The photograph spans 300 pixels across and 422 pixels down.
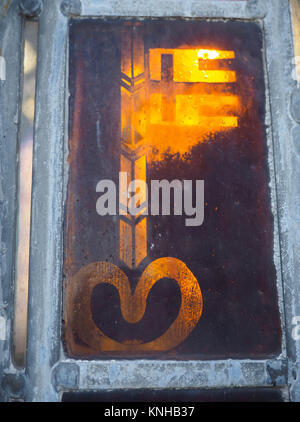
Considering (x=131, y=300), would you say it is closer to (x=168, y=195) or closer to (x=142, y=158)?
(x=168, y=195)

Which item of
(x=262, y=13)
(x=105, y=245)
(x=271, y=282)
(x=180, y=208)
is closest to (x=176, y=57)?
(x=262, y=13)

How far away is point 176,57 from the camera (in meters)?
1.40

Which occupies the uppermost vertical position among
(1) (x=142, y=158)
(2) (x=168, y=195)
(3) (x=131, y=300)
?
(1) (x=142, y=158)

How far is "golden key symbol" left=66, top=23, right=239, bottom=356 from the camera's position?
1.26 metres

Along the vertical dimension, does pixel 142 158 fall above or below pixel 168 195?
above

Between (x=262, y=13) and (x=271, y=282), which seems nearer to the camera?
(x=271, y=282)

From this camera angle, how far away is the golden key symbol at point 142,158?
1.26 m

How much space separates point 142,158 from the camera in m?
1.35

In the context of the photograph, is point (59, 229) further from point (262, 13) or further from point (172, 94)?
point (262, 13)

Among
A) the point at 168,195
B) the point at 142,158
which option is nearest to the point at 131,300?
the point at 168,195

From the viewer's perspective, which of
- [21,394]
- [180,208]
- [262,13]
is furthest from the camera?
[262,13]

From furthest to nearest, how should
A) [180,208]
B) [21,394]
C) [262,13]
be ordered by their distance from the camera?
[262,13], [180,208], [21,394]

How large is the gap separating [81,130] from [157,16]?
53 centimetres

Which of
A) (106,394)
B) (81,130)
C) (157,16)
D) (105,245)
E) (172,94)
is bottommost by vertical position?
(106,394)
